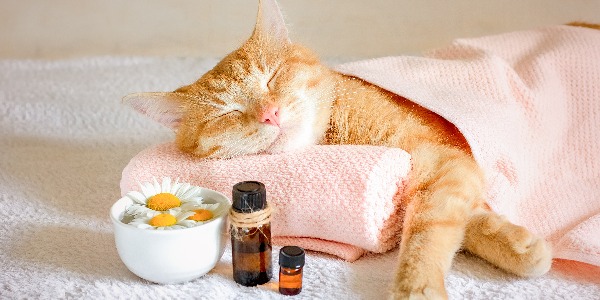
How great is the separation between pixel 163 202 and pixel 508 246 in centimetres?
60

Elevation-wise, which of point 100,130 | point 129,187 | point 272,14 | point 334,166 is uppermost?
point 272,14

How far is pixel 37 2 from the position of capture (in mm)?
2482

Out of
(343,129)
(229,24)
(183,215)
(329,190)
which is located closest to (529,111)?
(343,129)

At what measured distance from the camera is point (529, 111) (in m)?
1.59

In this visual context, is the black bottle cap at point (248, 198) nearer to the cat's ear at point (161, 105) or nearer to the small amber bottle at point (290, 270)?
the small amber bottle at point (290, 270)

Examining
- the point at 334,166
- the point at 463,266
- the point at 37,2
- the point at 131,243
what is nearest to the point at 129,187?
the point at 131,243

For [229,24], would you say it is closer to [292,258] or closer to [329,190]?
[329,190]

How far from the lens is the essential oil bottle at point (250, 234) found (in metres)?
1.12

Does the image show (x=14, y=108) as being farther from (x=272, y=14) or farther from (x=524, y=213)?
(x=524, y=213)

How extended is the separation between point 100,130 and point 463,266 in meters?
1.26

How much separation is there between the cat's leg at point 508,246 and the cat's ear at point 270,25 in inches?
22.5

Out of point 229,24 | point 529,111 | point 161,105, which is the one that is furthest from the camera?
point 229,24

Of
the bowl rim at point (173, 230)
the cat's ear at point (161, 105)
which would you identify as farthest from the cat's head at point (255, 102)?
the bowl rim at point (173, 230)

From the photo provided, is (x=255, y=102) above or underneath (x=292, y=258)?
above
